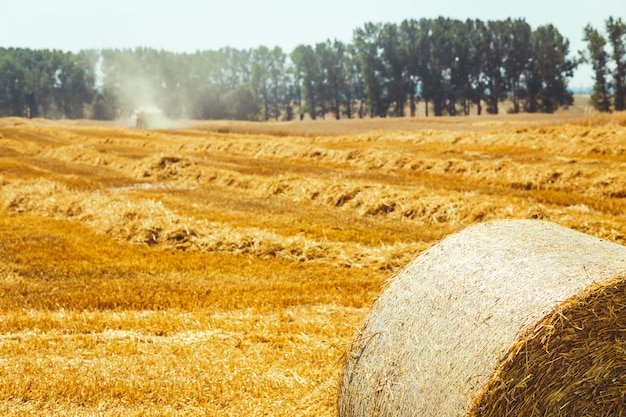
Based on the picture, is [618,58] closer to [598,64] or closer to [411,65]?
[598,64]

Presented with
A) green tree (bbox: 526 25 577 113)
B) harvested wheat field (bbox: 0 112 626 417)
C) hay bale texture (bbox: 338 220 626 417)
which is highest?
green tree (bbox: 526 25 577 113)

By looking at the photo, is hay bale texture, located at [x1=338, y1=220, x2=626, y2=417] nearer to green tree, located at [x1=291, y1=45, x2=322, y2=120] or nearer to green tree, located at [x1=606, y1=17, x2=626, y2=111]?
green tree, located at [x1=606, y1=17, x2=626, y2=111]

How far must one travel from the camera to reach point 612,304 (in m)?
4.20

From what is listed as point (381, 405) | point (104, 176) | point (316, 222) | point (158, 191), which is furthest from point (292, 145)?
point (381, 405)

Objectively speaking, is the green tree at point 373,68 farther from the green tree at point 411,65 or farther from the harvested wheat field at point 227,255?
the harvested wheat field at point 227,255

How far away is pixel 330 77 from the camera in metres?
114

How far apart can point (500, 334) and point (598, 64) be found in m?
82.3

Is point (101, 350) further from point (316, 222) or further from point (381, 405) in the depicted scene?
point (316, 222)

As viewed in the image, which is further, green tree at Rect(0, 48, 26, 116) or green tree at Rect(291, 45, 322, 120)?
green tree at Rect(0, 48, 26, 116)

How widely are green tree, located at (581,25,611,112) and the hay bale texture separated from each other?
80.8m

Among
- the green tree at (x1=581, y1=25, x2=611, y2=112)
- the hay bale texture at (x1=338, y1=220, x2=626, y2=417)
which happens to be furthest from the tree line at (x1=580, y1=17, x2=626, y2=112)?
the hay bale texture at (x1=338, y1=220, x2=626, y2=417)

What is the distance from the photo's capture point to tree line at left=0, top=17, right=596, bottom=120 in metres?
94.7

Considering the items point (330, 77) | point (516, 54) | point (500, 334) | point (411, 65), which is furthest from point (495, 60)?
point (500, 334)

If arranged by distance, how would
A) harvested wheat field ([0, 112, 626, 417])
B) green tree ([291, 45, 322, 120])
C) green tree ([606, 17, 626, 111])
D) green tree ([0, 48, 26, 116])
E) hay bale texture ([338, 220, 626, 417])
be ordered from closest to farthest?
hay bale texture ([338, 220, 626, 417]) < harvested wheat field ([0, 112, 626, 417]) < green tree ([606, 17, 626, 111]) < green tree ([291, 45, 322, 120]) < green tree ([0, 48, 26, 116])
